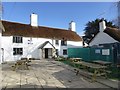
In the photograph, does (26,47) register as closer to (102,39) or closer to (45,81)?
(102,39)

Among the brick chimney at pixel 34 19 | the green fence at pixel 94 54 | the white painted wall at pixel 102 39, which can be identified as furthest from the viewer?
the brick chimney at pixel 34 19

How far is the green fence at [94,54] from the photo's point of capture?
811 inches

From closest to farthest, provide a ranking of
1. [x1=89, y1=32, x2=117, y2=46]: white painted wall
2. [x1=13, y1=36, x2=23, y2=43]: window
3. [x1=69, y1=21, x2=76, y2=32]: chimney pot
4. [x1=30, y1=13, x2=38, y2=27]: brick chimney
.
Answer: [x1=89, y1=32, x2=117, y2=46]: white painted wall < [x1=13, y1=36, x2=23, y2=43]: window < [x1=30, y1=13, x2=38, y2=27]: brick chimney < [x1=69, y1=21, x2=76, y2=32]: chimney pot

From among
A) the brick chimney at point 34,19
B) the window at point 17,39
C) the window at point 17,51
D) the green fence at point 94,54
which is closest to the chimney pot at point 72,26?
the brick chimney at point 34,19

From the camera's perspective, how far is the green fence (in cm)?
2060

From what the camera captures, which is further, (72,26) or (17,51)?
(72,26)

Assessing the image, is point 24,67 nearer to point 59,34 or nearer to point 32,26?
point 32,26

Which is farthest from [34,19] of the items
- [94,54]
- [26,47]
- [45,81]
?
[45,81]

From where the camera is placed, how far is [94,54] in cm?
2431

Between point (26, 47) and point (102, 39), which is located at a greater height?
point (102, 39)

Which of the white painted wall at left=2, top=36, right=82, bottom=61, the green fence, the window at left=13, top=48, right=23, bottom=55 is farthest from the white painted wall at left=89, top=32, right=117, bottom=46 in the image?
the window at left=13, top=48, right=23, bottom=55

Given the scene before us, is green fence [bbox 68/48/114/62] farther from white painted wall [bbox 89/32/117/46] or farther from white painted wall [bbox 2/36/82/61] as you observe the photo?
white painted wall [bbox 2/36/82/61]

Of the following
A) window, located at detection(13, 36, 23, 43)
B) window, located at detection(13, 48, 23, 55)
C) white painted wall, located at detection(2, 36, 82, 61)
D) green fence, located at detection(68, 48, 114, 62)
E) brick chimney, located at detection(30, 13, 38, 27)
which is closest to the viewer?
green fence, located at detection(68, 48, 114, 62)

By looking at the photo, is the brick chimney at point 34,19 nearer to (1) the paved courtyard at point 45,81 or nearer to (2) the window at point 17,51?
(2) the window at point 17,51
